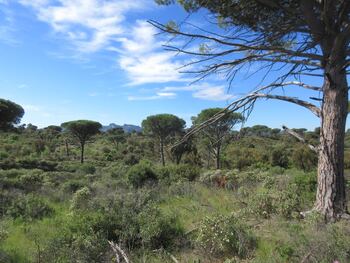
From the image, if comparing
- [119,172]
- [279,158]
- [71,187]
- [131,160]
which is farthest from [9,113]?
[279,158]

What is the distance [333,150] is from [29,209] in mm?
5998

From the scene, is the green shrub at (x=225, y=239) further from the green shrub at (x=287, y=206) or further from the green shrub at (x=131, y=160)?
the green shrub at (x=131, y=160)

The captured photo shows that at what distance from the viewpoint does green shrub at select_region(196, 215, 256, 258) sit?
16.4 ft

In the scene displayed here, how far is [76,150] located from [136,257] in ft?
162

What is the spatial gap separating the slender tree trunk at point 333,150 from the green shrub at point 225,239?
1527 millimetres

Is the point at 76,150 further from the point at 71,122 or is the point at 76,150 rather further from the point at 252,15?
the point at 252,15

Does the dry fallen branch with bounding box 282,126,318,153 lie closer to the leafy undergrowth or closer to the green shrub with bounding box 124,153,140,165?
the leafy undergrowth

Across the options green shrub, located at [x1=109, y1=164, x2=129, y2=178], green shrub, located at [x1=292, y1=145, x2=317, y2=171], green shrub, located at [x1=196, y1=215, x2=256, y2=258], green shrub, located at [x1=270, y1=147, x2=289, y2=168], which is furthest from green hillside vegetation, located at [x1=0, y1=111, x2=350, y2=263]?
green shrub, located at [x1=270, y1=147, x2=289, y2=168]

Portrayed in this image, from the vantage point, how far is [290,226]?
18.0 feet

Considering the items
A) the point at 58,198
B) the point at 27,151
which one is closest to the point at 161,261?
the point at 58,198

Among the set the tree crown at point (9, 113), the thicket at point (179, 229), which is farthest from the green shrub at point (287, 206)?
the tree crown at point (9, 113)

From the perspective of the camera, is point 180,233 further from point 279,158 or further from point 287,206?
point 279,158

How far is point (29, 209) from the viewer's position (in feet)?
26.2

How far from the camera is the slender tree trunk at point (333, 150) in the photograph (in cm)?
603
